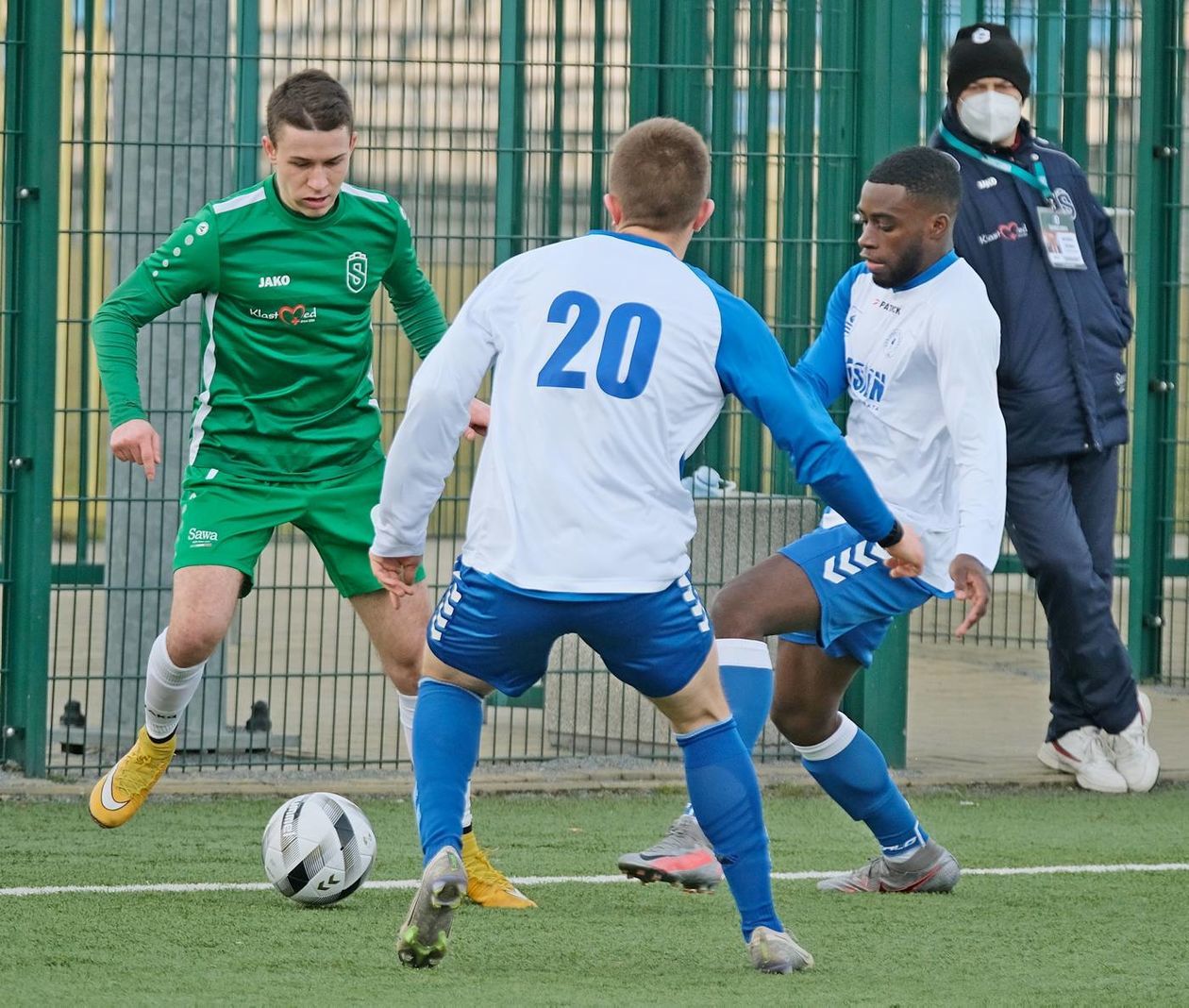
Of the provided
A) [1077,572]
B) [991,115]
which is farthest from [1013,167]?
[1077,572]

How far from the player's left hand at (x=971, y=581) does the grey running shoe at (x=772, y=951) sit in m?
0.82

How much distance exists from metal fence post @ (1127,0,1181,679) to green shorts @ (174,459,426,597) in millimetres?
5238

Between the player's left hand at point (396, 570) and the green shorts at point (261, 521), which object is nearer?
the player's left hand at point (396, 570)

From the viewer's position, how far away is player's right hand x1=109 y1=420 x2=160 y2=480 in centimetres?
545

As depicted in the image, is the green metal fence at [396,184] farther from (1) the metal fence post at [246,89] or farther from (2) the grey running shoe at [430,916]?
(2) the grey running shoe at [430,916]

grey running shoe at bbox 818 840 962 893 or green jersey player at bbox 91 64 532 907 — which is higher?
green jersey player at bbox 91 64 532 907

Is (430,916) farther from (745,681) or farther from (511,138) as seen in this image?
(511,138)

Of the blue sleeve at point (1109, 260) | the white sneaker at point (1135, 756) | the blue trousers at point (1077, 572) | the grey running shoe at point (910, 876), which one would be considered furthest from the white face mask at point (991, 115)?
the grey running shoe at point (910, 876)

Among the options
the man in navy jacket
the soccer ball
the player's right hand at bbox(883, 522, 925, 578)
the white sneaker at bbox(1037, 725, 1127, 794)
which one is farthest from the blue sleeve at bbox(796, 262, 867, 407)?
the white sneaker at bbox(1037, 725, 1127, 794)

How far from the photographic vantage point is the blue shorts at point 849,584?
18.0 ft

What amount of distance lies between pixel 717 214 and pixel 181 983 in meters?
3.93

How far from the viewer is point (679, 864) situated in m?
5.03

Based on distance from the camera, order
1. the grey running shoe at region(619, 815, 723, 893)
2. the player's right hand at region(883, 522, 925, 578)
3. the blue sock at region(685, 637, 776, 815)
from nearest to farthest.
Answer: the player's right hand at region(883, 522, 925, 578) → the grey running shoe at region(619, 815, 723, 893) → the blue sock at region(685, 637, 776, 815)

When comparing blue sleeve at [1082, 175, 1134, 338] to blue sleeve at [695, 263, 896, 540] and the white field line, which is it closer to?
the white field line
